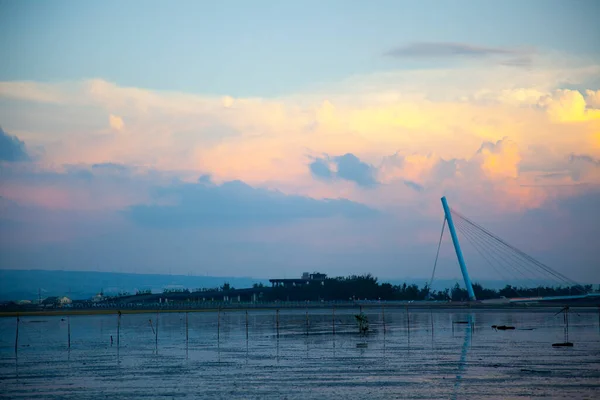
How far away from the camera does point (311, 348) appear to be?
57938 millimetres

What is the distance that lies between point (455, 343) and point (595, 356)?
13412mm

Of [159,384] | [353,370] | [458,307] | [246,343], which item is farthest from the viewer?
[458,307]

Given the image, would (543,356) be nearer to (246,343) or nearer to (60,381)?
(246,343)

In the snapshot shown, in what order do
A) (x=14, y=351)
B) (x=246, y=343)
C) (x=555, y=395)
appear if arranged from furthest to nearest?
(x=246, y=343)
(x=14, y=351)
(x=555, y=395)

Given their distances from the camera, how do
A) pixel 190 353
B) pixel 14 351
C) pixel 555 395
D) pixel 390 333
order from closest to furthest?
pixel 555 395, pixel 190 353, pixel 14 351, pixel 390 333

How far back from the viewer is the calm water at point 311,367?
1414 inches

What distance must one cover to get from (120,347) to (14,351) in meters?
7.91

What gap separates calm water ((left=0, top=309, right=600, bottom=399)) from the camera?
35.9 m

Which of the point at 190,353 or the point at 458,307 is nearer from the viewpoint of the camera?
the point at 190,353

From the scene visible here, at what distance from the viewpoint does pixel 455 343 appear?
60.4 meters

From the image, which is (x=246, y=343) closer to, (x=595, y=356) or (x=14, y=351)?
(x=14, y=351)

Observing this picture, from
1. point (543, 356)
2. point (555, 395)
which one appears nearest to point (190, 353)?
point (543, 356)

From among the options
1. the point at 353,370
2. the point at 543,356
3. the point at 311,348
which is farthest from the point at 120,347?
the point at 543,356

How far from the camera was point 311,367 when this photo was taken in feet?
148
